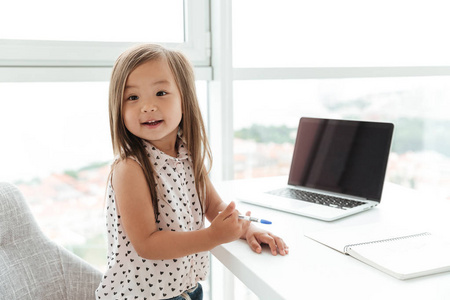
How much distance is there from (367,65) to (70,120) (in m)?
1.26

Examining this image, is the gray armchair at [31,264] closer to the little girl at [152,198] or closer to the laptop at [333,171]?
the little girl at [152,198]

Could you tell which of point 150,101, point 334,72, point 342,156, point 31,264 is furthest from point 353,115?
point 31,264

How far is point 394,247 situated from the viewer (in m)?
0.99

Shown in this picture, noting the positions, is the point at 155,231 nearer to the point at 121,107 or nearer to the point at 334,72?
the point at 121,107

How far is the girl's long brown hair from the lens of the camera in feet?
3.50

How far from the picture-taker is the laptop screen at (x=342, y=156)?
1.38m

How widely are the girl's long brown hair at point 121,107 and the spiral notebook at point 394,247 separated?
0.35m

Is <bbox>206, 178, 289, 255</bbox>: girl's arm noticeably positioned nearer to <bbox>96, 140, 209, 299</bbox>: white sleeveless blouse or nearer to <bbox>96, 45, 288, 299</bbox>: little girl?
<bbox>96, 45, 288, 299</bbox>: little girl

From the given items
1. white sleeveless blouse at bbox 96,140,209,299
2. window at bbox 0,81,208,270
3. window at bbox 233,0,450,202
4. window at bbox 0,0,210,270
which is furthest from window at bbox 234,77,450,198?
white sleeveless blouse at bbox 96,140,209,299

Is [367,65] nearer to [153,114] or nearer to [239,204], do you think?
[239,204]

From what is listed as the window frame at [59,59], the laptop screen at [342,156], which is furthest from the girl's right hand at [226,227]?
the window frame at [59,59]

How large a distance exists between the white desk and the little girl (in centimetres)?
5

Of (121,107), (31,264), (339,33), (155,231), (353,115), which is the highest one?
(339,33)

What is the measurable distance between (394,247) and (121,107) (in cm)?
65
